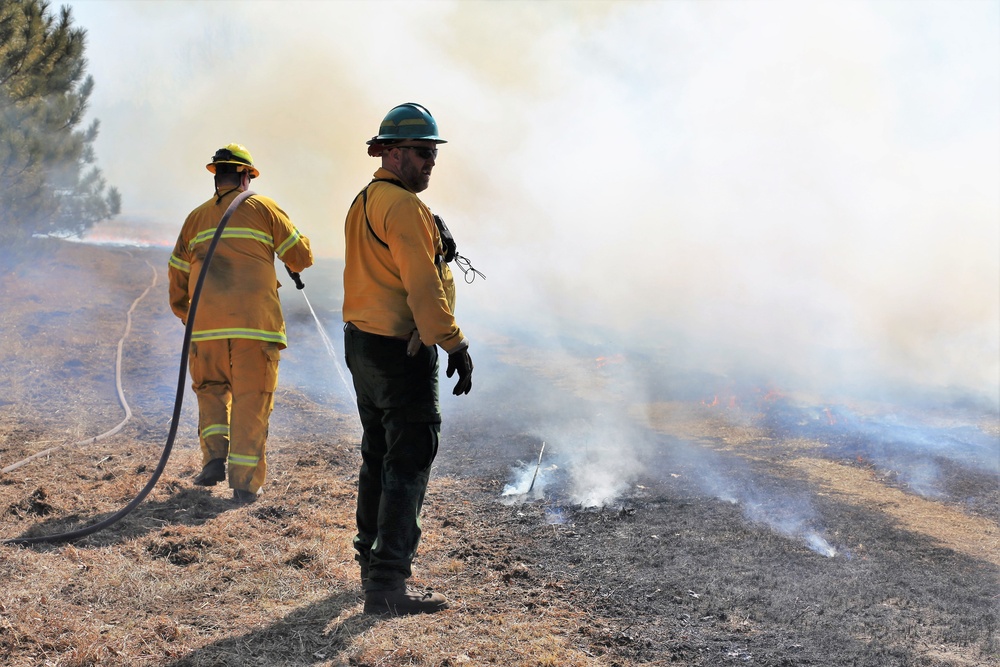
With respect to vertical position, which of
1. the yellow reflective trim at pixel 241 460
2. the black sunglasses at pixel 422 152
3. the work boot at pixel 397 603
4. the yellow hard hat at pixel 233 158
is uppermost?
the yellow hard hat at pixel 233 158

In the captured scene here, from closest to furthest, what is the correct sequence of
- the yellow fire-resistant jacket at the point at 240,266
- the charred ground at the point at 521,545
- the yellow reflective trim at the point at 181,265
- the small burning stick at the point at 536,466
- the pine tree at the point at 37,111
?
the charred ground at the point at 521,545 < the yellow fire-resistant jacket at the point at 240,266 < the yellow reflective trim at the point at 181,265 < the small burning stick at the point at 536,466 < the pine tree at the point at 37,111

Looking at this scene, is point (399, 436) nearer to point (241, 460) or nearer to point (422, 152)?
point (422, 152)

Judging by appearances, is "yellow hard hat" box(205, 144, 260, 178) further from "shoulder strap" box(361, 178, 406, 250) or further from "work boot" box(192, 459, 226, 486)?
"shoulder strap" box(361, 178, 406, 250)

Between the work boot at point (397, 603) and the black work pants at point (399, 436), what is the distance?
1.2 inches

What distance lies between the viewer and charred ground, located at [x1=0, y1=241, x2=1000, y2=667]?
316 cm

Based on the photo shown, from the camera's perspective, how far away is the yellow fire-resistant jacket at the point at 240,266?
4934 mm

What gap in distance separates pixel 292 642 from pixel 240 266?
2568 mm

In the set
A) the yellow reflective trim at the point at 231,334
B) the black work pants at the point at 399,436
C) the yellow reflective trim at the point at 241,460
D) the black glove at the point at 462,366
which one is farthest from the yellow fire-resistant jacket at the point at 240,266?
the black glove at the point at 462,366

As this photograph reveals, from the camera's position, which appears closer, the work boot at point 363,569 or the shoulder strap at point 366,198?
the shoulder strap at point 366,198

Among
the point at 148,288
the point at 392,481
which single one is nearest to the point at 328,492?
the point at 392,481

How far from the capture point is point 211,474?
500cm

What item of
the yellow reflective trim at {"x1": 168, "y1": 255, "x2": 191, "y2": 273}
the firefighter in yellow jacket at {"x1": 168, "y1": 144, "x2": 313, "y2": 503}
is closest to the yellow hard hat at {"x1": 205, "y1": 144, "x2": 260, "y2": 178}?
the firefighter in yellow jacket at {"x1": 168, "y1": 144, "x2": 313, "y2": 503}

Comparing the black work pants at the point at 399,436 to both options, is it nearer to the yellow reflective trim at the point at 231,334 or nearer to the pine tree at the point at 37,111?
the yellow reflective trim at the point at 231,334

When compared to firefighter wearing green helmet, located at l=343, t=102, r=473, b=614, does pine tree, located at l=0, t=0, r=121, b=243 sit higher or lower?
higher
